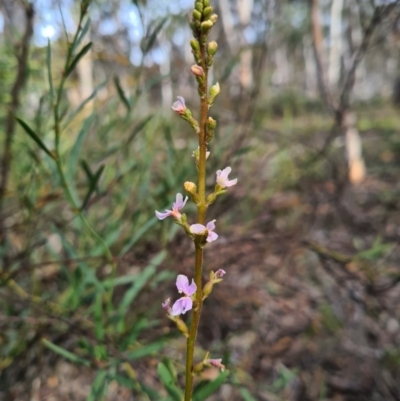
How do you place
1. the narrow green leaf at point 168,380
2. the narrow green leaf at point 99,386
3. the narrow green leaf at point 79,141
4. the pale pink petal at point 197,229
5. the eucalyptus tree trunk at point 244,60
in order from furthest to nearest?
the eucalyptus tree trunk at point 244,60
the narrow green leaf at point 79,141
the narrow green leaf at point 99,386
the narrow green leaf at point 168,380
the pale pink petal at point 197,229

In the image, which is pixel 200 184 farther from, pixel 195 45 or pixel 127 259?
pixel 127 259

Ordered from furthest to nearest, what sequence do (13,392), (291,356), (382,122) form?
(382,122)
(291,356)
(13,392)

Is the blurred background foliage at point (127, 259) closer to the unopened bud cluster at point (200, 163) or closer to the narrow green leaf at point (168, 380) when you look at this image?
the narrow green leaf at point (168, 380)

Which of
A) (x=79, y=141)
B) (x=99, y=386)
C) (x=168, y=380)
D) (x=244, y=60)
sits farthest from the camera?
(x=244, y=60)

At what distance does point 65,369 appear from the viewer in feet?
4.31

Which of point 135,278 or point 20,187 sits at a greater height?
point 20,187

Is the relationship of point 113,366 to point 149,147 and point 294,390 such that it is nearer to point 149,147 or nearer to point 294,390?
point 294,390

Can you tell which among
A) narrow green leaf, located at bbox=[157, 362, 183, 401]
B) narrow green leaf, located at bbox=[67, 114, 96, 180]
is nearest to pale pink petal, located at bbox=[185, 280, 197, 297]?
narrow green leaf, located at bbox=[157, 362, 183, 401]

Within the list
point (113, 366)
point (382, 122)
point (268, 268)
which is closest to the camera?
point (113, 366)

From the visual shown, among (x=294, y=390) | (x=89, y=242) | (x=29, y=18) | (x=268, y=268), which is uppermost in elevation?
(x=29, y=18)

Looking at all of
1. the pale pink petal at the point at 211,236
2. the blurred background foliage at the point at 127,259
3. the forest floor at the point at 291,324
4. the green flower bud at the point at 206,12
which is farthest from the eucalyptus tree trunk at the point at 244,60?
the pale pink petal at the point at 211,236

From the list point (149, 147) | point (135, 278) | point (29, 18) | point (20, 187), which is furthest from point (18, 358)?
point (149, 147)

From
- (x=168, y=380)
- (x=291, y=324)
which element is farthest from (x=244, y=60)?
(x=168, y=380)

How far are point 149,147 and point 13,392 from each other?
3.35ft
